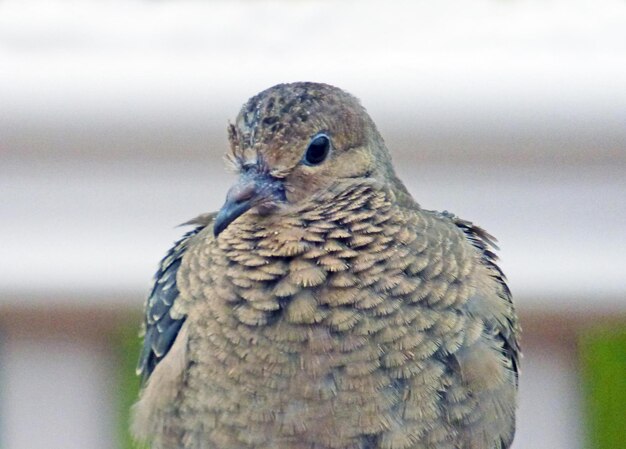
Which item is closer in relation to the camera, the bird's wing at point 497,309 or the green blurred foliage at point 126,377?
the bird's wing at point 497,309

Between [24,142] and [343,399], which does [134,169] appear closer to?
[24,142]

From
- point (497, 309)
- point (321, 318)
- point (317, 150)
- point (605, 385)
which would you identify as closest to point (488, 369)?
point (497, 309)

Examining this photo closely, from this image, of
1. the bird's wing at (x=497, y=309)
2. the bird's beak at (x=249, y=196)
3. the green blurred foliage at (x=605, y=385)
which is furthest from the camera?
the green blurred foliage at (x=605, y=385)

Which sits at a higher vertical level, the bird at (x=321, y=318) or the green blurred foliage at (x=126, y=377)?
the bird at (x=321, y=318)

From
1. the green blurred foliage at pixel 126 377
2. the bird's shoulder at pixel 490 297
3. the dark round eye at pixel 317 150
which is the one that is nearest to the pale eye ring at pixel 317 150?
the dark round eye at pixel 317 150

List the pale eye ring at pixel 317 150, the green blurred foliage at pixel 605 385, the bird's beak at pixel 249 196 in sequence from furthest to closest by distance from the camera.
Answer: the green blurred foliage at pixel 605 385 < the pale eye ring at pixel 317 150 < the bird's beak at pixel 249 196

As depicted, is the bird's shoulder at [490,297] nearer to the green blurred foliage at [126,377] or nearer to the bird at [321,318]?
the bird at [321,318]
